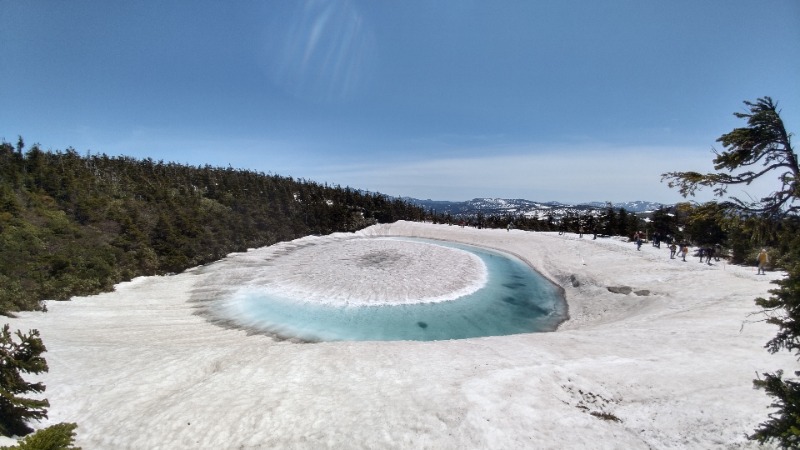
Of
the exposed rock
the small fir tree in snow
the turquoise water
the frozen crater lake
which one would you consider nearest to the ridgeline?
the frozen crater lake

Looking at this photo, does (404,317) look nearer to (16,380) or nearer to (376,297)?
(376,297)

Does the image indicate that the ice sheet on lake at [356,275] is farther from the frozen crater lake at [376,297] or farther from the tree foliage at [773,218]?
the tree foliage at [773,218]

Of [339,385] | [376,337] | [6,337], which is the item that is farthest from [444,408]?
[376,337]

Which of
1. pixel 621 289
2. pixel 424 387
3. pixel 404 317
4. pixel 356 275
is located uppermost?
pixel 621 289

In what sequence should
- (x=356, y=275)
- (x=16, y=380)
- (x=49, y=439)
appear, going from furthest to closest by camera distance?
1. (x=356, y=275)
2. (x=16, y=380)
3. (x=49, y=439)

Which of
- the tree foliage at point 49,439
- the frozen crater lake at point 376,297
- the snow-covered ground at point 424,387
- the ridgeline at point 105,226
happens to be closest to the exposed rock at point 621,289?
the frozen crater lake at point 376,297

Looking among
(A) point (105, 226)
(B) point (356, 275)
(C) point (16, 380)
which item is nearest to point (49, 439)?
(C) point (16, 380)
